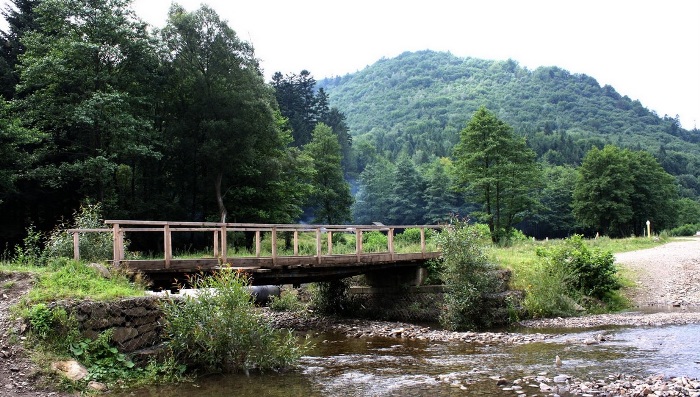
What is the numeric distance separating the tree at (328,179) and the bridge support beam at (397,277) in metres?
38.5

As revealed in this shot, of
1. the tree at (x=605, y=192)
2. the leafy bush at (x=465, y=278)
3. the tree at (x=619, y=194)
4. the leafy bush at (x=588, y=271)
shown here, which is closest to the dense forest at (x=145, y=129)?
the leafy bush at (x=465, y=278)

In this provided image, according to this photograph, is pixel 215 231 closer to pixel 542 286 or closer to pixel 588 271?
pixel 542 286

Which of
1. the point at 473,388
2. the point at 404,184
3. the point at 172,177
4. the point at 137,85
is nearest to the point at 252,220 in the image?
the point at 172,177

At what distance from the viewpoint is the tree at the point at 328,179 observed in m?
67.0

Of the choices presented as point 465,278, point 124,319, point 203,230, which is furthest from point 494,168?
point 124,319

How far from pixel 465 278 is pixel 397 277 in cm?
→ 539

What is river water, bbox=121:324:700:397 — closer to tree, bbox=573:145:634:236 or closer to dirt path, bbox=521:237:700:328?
dirt path, bbox=521:237:700:328

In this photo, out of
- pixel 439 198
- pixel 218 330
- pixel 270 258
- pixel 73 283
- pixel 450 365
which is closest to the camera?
pixel 218 330

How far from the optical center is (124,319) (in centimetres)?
1312

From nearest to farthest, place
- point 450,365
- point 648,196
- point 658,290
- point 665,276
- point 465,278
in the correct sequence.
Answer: point 450,365
point 465,278
point 658,290
point 665,276
point 648,196

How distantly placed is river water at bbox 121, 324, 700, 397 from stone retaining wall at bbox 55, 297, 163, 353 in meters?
1.66

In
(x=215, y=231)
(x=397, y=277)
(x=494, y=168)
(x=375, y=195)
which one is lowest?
(x=397, y=277)

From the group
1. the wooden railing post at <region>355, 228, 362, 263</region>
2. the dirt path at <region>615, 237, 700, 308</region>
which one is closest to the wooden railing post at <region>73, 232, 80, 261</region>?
the wooden railing post at <region>355, 228, 362, 263</region>

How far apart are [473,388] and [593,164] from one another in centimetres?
6654
